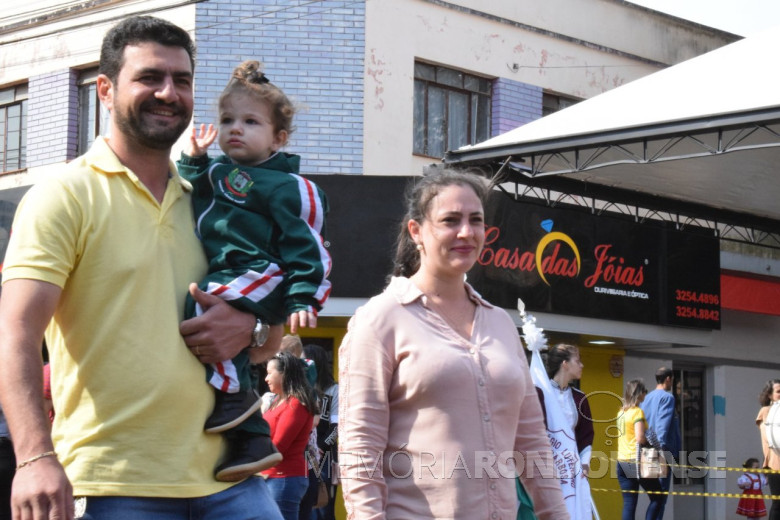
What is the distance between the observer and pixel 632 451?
14.4 m

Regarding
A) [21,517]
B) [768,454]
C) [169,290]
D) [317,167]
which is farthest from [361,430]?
[317,167]

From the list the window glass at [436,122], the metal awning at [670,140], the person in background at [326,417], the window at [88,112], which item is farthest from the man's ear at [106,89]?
the window at [88,112]

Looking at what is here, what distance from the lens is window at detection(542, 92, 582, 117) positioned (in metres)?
18.9

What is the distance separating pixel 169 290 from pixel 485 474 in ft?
4.25

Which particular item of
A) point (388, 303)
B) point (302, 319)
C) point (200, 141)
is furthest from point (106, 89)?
point (388, 303)

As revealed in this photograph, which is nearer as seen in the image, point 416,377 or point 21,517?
point 21,517

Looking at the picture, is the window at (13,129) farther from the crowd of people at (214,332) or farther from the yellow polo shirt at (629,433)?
the crowd of people at (214,332)

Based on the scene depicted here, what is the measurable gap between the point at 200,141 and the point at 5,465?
346 centimetres

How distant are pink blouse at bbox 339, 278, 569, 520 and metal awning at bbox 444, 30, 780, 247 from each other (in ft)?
27.1

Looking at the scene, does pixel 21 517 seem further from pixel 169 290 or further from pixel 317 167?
pixel 317 167

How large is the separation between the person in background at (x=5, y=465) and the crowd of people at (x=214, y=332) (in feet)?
9.64


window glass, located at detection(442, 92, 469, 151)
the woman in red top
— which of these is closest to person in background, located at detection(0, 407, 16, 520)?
the woman in red top

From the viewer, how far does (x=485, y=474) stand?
3881 millimetres

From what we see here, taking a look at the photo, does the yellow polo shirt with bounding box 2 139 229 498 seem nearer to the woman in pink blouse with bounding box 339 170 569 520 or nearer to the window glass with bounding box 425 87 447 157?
the woman in pink blouse with bounding box 339 170 569 520
